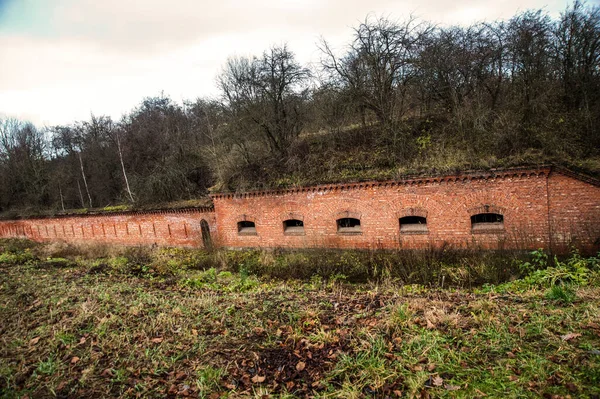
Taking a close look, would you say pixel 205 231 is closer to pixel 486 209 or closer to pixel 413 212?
pixel 413 212

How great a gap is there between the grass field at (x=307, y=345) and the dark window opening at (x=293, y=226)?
5.76 meters

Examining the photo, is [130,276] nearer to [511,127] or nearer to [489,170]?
[489,170]

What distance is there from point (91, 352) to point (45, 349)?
69cm

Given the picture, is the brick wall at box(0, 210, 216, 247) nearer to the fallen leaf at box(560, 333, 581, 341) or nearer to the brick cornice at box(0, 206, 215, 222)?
the brick cornice at box(0, 206, 215, 222)

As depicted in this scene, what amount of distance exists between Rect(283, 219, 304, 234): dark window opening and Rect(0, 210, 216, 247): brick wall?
3.56m

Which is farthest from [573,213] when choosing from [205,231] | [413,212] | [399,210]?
[205,231]

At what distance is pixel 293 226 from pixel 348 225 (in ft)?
7.20

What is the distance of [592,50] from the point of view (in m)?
9.41

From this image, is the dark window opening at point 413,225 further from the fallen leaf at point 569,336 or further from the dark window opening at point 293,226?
the fallen leaf at point 569,336

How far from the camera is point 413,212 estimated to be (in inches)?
368

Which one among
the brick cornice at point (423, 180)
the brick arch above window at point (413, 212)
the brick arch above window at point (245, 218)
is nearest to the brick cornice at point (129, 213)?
the brick arch above window at point (245, 218)

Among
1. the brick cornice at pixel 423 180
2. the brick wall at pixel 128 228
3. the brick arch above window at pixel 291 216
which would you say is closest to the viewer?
the brick cornice at pixel 423 180

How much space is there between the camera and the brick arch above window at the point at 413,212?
30.3 feet

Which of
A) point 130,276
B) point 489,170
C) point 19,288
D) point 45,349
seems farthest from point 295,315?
point 489,170
